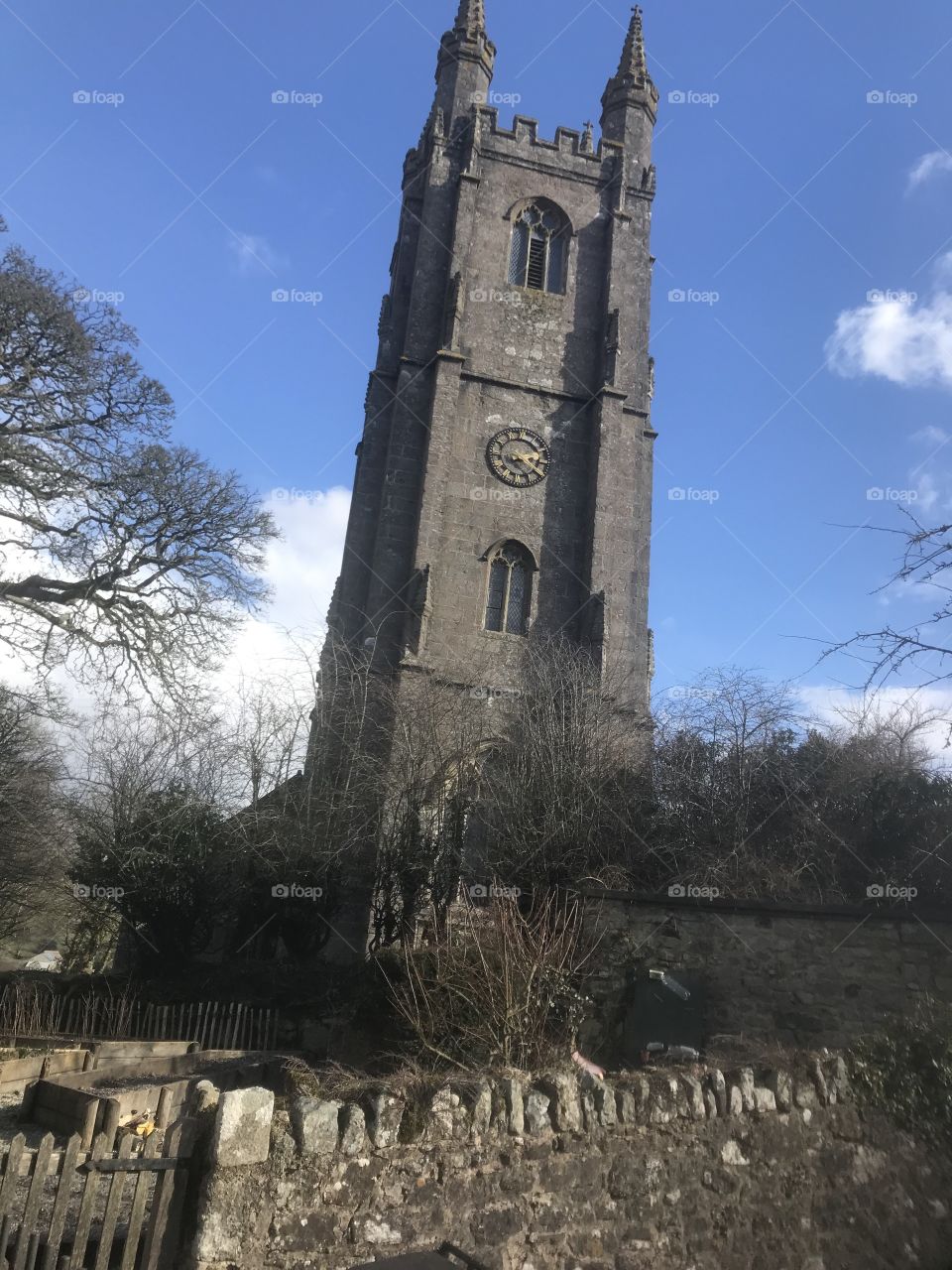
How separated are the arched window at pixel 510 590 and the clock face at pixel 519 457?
1915mm

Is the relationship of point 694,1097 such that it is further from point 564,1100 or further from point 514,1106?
point 514,1106

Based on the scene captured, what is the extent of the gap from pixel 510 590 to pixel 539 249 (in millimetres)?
11111

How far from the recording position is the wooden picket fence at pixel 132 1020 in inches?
572

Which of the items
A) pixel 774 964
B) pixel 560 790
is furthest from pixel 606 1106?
pixel 560 790

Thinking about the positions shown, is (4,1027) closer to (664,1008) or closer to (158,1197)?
(664,1008)

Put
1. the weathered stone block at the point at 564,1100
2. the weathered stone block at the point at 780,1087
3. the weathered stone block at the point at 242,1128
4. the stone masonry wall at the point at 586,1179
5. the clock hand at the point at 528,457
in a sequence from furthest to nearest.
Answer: the clock hand at the point at 528,457
the weathered stone block at the point at 780,1087
the weathered stone block at the point at 564,1100
the stone masonry wall at the point at 586,1179
the weathered stone block at the point at 242,1128

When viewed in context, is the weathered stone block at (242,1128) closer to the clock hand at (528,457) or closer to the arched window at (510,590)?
the arched window at (510,590)

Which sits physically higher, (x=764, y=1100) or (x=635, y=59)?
(x=635, y=59)

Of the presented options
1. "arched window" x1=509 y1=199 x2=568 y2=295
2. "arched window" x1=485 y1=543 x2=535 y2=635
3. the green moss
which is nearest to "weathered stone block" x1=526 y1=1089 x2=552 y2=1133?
the green moss

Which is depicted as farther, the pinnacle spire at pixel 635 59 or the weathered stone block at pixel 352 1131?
the pinnacle spire at pixel 635 59

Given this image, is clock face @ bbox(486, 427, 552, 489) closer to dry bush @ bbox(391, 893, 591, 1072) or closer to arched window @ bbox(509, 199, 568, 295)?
arched window @ bbox(509, 199, 568, 295)

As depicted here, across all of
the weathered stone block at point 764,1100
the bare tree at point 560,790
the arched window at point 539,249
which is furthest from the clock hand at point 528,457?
the weathered stone block at point 764,1100

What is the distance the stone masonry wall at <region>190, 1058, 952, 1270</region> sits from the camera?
13.5 feet

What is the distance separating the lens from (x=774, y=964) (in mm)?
10383
